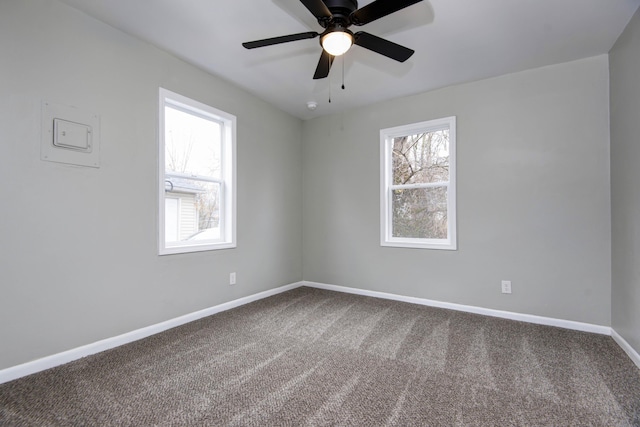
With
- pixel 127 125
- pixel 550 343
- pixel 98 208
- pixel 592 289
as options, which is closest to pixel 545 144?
pixel 592 289

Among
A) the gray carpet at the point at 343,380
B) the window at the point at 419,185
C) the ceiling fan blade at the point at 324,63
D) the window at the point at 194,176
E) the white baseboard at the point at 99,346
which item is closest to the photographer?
the gray carpet at the point at 343,380

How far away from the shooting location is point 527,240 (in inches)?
115

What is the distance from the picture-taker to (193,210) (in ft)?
10.2

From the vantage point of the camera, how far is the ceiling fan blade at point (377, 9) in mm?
1624

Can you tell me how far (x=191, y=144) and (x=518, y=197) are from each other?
3.38 metres

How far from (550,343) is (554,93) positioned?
2263 mm

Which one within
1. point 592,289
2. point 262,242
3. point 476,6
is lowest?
point 592,289

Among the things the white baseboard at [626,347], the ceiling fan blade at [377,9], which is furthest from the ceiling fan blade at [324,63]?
the white baseboard at [626,347]

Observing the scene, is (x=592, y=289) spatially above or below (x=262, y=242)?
below

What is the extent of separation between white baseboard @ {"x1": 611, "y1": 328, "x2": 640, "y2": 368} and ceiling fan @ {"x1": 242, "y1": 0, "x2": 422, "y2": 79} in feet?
8.68

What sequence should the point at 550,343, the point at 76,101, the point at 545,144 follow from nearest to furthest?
the point at 76,101 < the point at 550,343 < the point at 545,144

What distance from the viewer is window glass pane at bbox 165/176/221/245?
289cm

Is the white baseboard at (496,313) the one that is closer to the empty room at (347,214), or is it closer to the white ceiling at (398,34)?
the empty room at (347,214)

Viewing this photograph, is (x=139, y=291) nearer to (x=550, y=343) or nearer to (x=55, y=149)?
(x=55, y=149)
